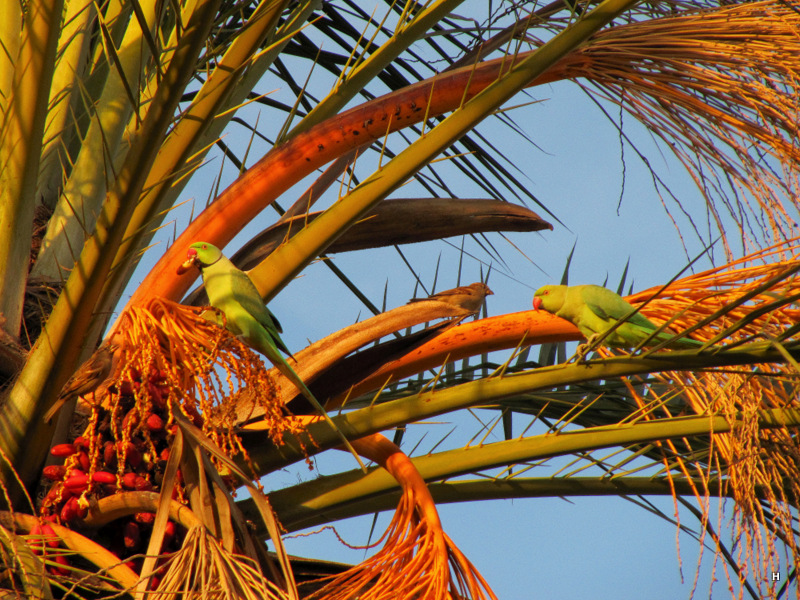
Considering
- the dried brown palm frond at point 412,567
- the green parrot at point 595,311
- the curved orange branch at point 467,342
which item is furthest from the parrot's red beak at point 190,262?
the green parrot at point 595,311

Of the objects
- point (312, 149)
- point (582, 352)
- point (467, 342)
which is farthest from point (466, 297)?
point (312, 149)

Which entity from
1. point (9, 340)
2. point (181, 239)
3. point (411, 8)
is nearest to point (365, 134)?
point (411, 8)

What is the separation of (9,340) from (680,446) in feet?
8.00

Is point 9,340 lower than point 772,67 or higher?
lower

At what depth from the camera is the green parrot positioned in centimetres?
252

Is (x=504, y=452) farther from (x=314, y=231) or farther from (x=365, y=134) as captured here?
(x=365, y=134)

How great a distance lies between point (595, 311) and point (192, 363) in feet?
4.39

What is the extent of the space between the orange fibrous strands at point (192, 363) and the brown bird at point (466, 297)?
550mm

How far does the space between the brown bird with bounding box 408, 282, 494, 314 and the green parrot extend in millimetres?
439

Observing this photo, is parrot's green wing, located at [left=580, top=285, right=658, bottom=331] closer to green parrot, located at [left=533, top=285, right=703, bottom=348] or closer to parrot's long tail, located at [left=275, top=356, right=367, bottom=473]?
green parrot, located at [left=533, top=285, right=703, bottom=348]

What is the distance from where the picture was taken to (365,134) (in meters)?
2.51

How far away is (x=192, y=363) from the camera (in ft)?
6.21

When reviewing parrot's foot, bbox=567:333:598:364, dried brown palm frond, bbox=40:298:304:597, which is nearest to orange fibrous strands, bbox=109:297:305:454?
dried brown palm frond, bbox=40:298:304:597

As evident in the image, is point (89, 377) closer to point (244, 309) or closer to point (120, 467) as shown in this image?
point (120, 467)
